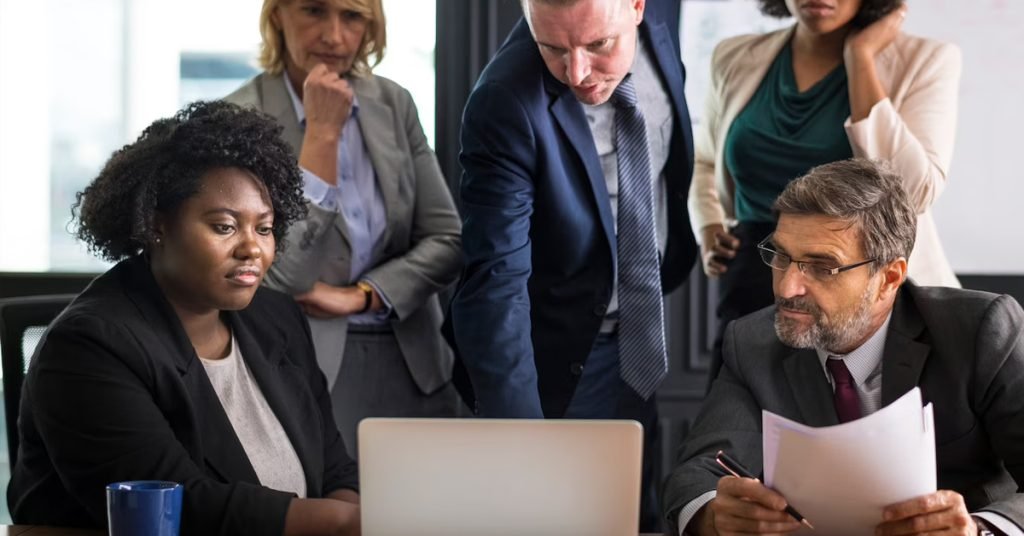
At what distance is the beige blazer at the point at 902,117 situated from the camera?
2.68 metres

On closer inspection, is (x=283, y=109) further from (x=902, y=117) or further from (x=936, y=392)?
(x=936, y=392)

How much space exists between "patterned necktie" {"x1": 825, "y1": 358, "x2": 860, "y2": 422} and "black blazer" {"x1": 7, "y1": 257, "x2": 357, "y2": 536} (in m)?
0.97

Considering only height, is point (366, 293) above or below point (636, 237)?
below

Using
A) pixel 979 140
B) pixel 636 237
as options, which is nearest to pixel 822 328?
pixel 636 237

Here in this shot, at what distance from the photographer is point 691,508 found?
202 cm

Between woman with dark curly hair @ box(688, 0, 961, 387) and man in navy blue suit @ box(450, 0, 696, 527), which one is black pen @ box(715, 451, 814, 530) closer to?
man in navy blue suit @ box(450, 0, 696, 527)

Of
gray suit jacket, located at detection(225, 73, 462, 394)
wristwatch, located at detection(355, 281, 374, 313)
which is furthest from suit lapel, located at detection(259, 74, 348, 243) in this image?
wristwatch, located at detection(355, 281, 374, 313)

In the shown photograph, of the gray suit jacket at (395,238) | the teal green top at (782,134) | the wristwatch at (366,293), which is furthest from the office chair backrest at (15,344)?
the teal green top at (782,134)

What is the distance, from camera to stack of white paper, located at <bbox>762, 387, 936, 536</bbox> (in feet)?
5.47

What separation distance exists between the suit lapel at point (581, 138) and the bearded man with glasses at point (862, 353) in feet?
1.57

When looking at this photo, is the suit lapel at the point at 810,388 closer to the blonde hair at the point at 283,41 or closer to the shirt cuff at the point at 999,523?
the shirt cuff at the point at 999,523

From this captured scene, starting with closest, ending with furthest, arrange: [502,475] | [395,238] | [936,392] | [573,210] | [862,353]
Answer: [502,475] → [936,392] → [862,353] → [573,210] → [395,238]

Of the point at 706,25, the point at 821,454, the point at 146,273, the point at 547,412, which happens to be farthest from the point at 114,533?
the point at 706,25

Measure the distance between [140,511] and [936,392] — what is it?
4.30ft
